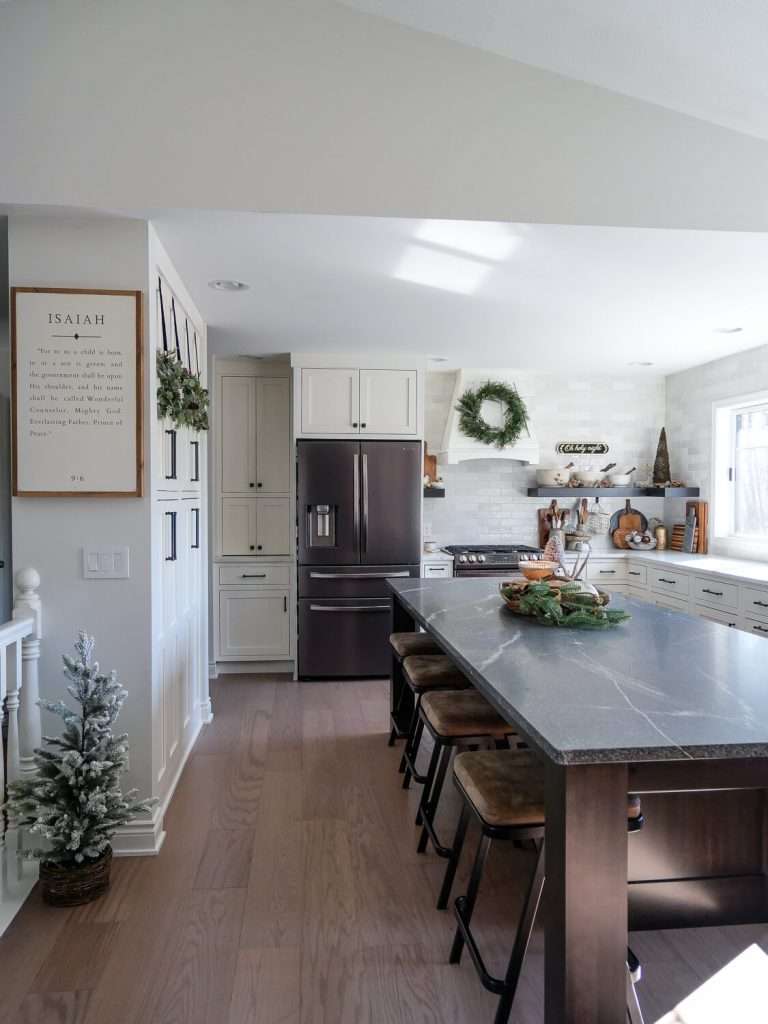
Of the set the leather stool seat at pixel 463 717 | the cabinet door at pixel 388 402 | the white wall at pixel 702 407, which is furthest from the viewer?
the cabinet door at pixel 388 402

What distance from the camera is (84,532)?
2.58 m

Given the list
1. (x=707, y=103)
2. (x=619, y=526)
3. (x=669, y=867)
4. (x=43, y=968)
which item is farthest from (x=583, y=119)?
(x=619, y=526)

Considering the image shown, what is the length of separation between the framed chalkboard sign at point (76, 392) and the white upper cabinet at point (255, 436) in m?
2.64

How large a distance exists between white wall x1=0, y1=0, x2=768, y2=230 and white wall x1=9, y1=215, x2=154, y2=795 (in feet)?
0.53

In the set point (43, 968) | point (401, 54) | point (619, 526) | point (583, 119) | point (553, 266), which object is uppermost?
point (401, 54)

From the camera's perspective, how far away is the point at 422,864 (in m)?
2.54

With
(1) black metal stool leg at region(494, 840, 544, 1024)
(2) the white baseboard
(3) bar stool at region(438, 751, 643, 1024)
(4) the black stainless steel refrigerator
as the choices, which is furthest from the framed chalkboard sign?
(4) the black stainless steel refrigerator

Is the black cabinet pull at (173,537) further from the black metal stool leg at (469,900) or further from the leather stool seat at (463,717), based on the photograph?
the black metal stool leg at (469,900)

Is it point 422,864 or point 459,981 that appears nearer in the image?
point 459,981

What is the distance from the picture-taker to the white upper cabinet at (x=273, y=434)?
5238mm

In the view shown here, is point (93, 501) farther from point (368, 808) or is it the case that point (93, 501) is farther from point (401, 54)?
point (401, 54)

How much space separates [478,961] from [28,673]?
1.77 m

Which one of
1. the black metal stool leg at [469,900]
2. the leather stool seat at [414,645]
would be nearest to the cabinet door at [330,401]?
the leather stool seat at [414,645]

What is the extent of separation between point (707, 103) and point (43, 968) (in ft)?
12.0
